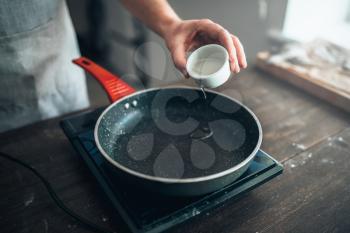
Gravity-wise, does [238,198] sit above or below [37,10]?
below

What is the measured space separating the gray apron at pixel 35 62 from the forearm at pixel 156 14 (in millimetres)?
191

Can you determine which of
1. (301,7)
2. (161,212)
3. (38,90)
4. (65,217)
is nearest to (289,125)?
(161,212)

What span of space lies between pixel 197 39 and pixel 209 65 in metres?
0.11

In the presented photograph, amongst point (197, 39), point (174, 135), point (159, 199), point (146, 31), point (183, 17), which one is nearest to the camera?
point (159, 199)

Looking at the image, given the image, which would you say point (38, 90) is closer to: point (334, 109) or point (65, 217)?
point (65, 217)

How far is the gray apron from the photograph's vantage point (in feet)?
2.24

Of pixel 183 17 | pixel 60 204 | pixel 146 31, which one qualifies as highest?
pixel 60 204

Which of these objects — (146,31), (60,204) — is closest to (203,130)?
(60,204)

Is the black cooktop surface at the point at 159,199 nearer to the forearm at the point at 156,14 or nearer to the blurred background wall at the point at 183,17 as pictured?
the forearm at the point at 156,14

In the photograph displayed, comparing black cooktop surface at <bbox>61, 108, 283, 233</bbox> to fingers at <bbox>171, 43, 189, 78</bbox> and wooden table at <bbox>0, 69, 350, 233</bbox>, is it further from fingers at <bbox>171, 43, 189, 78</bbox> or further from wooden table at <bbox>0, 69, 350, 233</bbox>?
fingers at <bbox>171, 43, 189, 78</bbox>

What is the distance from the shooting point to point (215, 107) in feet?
2.24

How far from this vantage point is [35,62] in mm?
741

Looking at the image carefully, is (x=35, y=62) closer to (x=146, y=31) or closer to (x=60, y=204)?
(x=60, y=204)

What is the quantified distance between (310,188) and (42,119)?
0.64m
